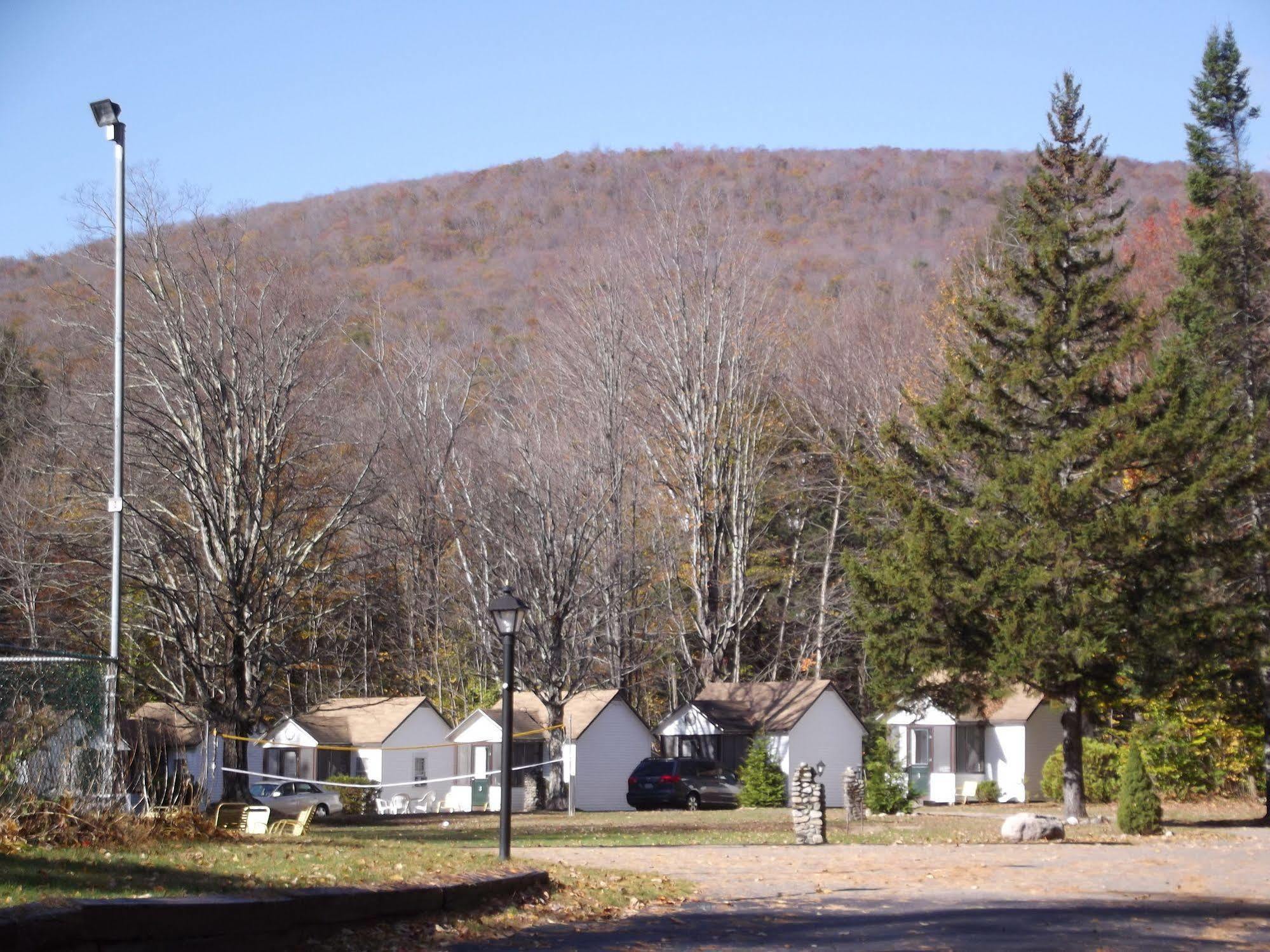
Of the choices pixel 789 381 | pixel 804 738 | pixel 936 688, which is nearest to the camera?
pixel 936 688

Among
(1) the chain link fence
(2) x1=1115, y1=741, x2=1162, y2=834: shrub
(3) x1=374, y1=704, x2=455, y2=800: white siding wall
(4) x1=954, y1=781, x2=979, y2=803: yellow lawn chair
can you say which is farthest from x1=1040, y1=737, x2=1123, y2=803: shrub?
(1) the chain link fence

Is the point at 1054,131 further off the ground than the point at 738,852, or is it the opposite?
the point at 1054,131

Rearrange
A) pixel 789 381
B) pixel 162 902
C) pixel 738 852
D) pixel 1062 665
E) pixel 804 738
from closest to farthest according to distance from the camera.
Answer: pixel 162 902 → pixel 738 852 → pixel 1062 665 → pixel 804 738 → pixel 789 381

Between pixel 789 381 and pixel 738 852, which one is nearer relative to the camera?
pixel 738 852

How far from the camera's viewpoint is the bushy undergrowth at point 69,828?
400 inches

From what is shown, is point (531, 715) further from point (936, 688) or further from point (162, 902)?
point (162, 902)

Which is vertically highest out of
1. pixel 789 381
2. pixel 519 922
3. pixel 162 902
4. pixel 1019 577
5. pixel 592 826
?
pixel 789 381

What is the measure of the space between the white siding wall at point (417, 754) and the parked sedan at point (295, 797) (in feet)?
17.5

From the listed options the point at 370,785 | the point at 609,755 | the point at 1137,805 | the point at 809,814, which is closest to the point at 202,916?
the point at 809,814

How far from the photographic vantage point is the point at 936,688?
25188mm

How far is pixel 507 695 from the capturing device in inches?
530

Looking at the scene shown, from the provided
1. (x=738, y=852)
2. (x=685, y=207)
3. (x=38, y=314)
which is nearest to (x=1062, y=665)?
(x=738, y=852)

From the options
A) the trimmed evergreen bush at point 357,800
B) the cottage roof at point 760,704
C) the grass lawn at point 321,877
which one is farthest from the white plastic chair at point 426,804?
the grass lawn at point 321,877

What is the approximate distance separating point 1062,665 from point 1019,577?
1.71 m
